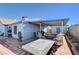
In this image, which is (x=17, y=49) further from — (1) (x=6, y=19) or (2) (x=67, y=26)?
(2) (x=67, y=26)

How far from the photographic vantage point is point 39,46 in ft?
7.41

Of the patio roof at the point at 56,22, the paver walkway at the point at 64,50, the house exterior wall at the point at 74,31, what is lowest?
the paver walkway at the point at 64,50

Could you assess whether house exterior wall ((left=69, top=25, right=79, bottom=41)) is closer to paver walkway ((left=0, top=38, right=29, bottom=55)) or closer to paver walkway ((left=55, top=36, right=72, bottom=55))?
paver walkway ((left=55, top=36, right=72, bottom=55))

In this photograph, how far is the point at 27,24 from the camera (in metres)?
2.29

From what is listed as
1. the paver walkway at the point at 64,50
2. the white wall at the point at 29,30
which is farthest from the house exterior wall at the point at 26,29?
the paver walkway at the point at 64,50

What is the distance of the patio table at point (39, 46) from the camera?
225cm

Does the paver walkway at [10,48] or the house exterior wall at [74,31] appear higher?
the house exterior wall at [74,31]

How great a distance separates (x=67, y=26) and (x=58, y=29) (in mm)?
Result: 130

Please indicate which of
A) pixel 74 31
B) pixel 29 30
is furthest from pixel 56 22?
pixel 29 30

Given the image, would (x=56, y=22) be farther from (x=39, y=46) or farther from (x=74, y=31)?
A: (x=39, y=46)

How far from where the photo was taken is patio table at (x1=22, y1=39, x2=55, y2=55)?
2250 millimetres

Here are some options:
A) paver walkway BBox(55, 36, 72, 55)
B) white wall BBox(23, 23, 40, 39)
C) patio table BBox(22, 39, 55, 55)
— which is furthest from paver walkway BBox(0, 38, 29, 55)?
paver walkway BBox(55, 36, 72, 55)

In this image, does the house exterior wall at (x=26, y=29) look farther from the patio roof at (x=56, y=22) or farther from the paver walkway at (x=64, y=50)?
the paver walkway at (x=64, y=50)
